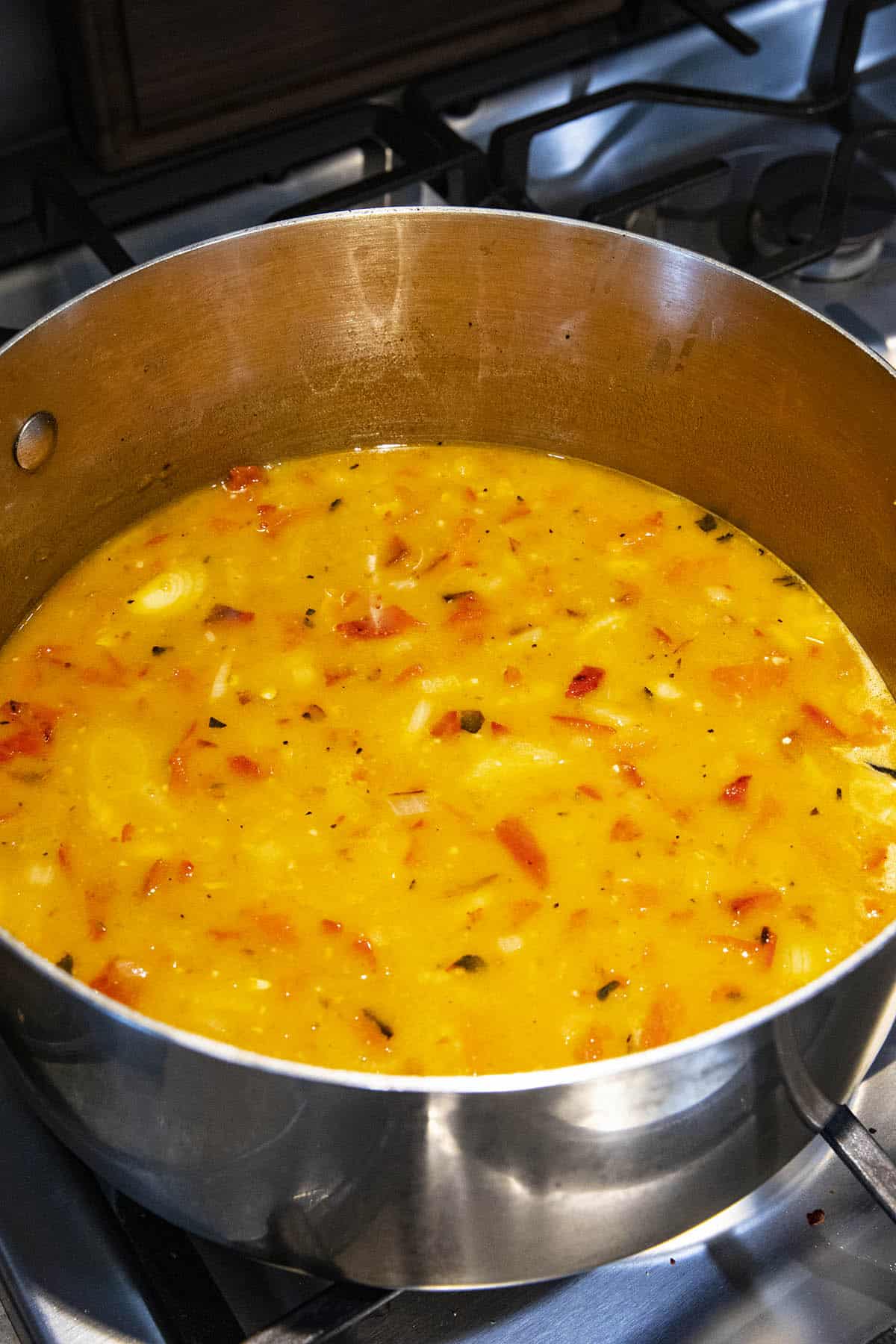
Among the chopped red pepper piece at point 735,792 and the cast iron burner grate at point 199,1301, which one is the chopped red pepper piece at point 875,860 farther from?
the cast iron burner grate at point 199,1301

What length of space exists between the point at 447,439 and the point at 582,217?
328mm

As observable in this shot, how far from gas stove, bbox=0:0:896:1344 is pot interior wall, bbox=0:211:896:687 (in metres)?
0.16

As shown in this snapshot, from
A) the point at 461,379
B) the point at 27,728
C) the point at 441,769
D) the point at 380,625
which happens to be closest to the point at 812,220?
the point at 461,379

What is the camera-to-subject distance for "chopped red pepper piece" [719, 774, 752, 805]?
5.09 feet

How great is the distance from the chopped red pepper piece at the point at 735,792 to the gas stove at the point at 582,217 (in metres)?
0.30

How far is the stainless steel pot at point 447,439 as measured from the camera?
3.16 feet

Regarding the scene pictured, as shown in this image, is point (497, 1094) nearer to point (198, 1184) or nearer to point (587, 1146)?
point (587, 1146)

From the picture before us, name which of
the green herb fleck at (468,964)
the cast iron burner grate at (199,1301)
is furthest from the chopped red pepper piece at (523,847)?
the cast iron burner grate at (199,1301)

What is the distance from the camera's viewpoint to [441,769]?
156 centimetres

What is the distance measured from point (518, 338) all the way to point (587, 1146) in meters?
1.07

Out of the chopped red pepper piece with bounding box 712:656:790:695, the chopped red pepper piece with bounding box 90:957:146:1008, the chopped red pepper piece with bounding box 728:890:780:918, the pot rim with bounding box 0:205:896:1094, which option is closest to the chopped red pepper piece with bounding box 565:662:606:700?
the chopped red pepper piece with bounding box 712:656:790:695

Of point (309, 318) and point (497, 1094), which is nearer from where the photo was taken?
point (497, 1094)

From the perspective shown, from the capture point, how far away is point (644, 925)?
1.43m

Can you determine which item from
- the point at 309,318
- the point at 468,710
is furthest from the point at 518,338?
the point at 468,710
